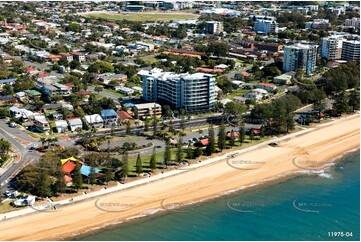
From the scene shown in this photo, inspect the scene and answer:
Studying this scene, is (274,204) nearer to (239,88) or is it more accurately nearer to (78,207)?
(78,207)

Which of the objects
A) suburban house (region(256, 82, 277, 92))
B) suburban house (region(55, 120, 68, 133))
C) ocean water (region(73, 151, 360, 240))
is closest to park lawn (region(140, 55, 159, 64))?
suburban house (region(256, 82, 277, 92))

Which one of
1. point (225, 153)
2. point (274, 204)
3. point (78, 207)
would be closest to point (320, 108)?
point (225, 153)

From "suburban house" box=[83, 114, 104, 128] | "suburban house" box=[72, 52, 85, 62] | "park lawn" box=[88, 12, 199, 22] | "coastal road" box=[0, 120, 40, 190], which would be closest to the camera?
"coastal road" box=[0, 120, 40, 190]

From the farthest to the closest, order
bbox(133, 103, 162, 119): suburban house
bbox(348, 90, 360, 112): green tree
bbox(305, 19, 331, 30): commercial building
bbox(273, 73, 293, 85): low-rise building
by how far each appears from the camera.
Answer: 1. bbox(305, 19, 331, 30): commercial building
2. bbox(273, 73, 293, 85): low-rise building
3. bbox(348, 90, 360, 112): green tree
4. bbox(133, 103, 162, 119): suburban house

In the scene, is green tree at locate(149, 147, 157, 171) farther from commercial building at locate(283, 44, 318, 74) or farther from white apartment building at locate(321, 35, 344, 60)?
white apartment building at locate(321, 35, 344, 60)

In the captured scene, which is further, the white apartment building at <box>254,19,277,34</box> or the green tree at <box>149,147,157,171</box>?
the white apartment building at <box>254,19,277,34</box>

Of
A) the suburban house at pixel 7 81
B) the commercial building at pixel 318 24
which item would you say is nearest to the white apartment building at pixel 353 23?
the commercial building at pixel 318 24
